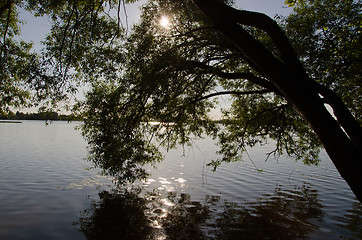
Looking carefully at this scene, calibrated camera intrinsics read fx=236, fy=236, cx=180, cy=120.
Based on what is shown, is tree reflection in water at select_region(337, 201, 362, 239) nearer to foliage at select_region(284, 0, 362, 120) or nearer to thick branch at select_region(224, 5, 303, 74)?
foliage at select_region(284, 0, 362, 120)

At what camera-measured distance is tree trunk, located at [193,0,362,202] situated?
3.78 meters

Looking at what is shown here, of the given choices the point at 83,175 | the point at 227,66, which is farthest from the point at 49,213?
the point at 227,66

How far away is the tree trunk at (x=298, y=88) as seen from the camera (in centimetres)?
378

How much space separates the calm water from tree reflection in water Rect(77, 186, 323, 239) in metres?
0.04

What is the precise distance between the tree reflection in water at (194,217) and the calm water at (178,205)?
4cm

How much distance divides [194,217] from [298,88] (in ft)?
28.5

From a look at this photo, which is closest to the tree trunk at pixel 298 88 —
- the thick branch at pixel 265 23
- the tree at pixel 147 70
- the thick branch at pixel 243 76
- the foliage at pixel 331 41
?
the thick branch at pixel 265 23

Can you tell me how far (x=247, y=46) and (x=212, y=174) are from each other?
17.2 meters

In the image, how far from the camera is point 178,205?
12.7m

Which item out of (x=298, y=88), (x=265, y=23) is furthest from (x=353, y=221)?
(x=265, y=23)

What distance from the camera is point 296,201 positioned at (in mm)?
13953

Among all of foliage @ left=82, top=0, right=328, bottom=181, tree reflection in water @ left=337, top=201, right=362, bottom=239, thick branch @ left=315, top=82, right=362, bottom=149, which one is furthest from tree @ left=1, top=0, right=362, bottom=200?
tree reflection in water @ left=337, top=201, right=362, bottom=239

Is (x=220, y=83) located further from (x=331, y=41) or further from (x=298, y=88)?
(x=298, y=88)

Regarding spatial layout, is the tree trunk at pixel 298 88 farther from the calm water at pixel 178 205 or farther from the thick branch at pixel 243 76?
the calm water at pixel 178 205
